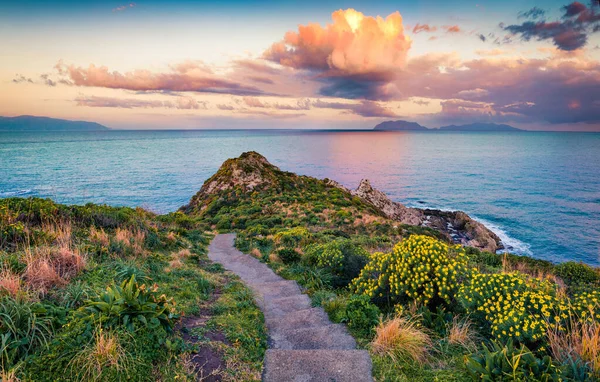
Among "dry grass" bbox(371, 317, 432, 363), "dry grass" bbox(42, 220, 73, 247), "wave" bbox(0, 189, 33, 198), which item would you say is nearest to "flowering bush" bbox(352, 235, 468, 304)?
"dry grass" bbox(371, 317, 432, 363)

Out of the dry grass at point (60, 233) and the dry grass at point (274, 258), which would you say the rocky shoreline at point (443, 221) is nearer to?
the dry grass at point (274, 258)

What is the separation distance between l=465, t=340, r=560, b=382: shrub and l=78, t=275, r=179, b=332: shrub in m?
5.03

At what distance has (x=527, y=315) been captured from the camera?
225 inches

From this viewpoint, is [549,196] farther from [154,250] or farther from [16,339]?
[16,339]

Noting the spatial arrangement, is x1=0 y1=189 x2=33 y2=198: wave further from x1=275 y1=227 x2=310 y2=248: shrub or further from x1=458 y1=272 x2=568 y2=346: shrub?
x1=458 y1=272 x2=568 y2=346: shrub

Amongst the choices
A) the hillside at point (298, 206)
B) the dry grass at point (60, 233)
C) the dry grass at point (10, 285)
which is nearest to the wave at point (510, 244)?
the hillside at point (298, 206)

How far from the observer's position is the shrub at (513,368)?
4.45 m

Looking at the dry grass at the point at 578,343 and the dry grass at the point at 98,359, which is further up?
the dry grass at the point at 578,343

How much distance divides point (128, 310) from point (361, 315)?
4.76 m

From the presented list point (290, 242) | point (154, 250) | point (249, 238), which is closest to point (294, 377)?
point (154, 250)

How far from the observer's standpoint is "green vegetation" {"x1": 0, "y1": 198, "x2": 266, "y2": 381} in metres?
4.53

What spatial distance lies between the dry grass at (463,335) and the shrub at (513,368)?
1259 millimetres

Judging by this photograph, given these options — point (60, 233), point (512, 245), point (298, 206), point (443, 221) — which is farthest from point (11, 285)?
point (443, 221)

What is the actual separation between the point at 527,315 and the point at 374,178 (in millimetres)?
76072
